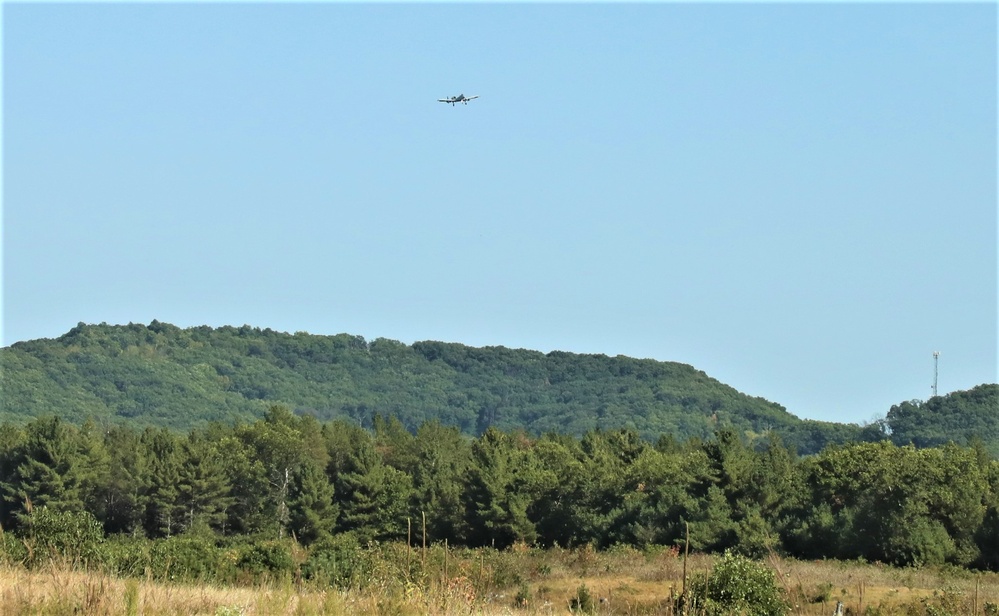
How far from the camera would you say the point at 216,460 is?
7475 cm

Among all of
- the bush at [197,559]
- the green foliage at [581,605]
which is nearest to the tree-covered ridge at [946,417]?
the bush at [197,559]

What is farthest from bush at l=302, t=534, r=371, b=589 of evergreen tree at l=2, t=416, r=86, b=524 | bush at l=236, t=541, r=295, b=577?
evergreen tree at l=2, t=416, r=86, b=524

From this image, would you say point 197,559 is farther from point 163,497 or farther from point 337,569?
point 163,497

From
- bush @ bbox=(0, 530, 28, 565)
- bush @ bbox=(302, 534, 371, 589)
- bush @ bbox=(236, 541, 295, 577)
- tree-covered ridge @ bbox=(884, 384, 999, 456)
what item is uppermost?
tree-covered ridge @ bbox=(884, 384, 999, 456)

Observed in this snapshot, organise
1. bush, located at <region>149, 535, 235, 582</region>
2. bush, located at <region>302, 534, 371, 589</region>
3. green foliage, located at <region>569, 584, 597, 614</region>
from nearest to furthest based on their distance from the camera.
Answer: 1. green foliage, located at <region>569, 584, 597, 614</region>
2. bush, located at <region>302, 534, 371, 589</region>
3. bush, located at <region>149, 535, 235, 582</region>

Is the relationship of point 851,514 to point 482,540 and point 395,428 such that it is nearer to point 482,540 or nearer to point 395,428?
point 482,540

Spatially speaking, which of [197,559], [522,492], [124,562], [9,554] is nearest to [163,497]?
[522,492]

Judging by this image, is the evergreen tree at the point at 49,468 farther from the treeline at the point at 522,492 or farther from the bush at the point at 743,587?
the bush at the point at 743,587

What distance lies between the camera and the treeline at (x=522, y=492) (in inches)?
2099

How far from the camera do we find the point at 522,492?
64625 millimetres

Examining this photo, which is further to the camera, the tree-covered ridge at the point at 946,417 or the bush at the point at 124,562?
the tree-covered ridge at the point at 946,417

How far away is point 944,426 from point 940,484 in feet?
431

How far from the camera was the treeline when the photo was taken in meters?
53.3

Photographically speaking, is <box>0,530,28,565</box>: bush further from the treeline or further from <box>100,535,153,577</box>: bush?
the treeline
